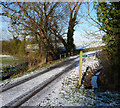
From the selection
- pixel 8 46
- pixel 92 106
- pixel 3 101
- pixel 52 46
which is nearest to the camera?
pixel 92 106

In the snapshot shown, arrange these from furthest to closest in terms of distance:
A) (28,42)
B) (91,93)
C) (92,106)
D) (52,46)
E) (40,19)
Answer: (52,46) → (28,42) → (40,19) → (91,93) → (92,106)

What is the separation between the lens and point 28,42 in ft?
50.5

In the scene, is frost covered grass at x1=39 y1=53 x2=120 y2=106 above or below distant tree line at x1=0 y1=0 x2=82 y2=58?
below

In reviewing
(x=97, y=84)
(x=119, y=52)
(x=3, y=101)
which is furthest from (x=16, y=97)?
(x=119, y=52)

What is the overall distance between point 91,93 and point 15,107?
366 cm

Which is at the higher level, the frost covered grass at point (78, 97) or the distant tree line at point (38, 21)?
the distant tree line at point (38, 21)

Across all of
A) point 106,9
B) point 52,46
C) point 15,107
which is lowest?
point 15,107

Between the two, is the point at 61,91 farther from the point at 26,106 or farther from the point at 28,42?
the point at 28,42

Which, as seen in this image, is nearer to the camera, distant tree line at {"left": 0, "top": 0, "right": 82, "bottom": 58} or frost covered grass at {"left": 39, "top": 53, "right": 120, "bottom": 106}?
frost covered grass at {"left": 39, "top": 53, "right": 120, "bottom": 106}

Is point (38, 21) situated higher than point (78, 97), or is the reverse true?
point (38, 21)

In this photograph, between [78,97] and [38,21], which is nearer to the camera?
[78,97]

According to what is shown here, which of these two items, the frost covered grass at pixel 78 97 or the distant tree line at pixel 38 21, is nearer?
the frost covered grass at pixel 78 97

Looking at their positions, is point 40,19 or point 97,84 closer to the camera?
point 97,84

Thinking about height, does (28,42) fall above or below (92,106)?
above
